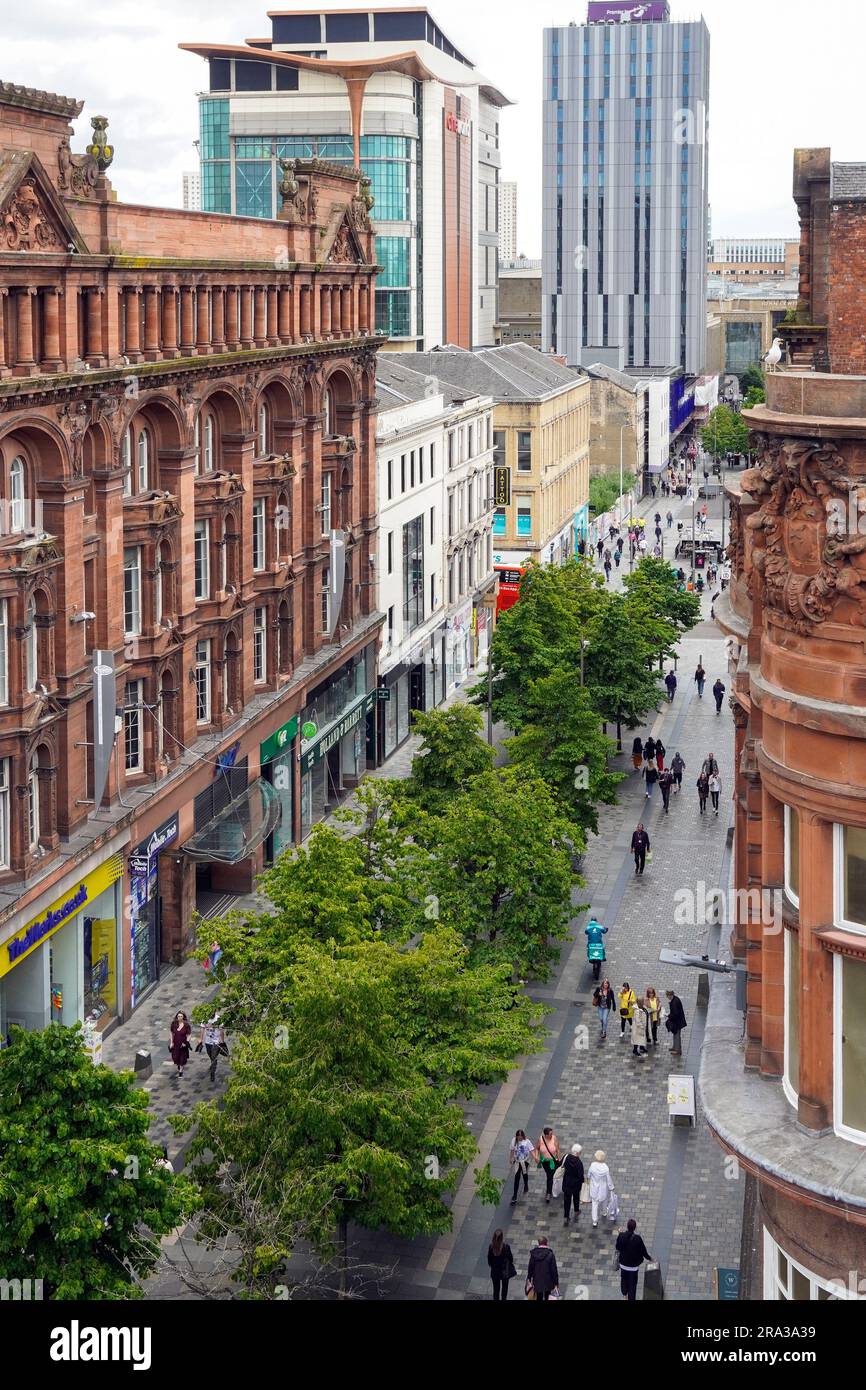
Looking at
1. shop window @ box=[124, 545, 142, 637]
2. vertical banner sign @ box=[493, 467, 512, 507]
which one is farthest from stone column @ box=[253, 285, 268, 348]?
vertical banner sign @ box=[493, 467, 512, 507]

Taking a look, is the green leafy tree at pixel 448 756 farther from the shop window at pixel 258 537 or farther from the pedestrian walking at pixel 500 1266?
the pedestrian walking at pixel 500 1266

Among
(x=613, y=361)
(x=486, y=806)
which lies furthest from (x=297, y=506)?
(x=613, y=361)

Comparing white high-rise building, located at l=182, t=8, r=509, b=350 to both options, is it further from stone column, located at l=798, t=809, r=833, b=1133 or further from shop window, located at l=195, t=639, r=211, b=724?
stone column, located at l=798, t=809, r=833, b=1133

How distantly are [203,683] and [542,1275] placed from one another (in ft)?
81.0

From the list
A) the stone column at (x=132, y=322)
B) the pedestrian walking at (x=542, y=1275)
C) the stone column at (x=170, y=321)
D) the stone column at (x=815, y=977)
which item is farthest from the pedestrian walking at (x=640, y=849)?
the stone column at (x=815, y=977)

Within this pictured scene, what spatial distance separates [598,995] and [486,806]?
6.01 m

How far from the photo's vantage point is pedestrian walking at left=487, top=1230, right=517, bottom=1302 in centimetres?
2847

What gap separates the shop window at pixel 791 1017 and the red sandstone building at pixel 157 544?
21720mm

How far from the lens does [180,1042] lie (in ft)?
127

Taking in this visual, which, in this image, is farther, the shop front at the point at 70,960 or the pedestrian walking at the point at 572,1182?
the shop front at the point at 70,960

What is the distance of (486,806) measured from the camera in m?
38.5

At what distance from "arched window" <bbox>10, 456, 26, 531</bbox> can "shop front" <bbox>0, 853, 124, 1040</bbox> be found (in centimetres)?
803

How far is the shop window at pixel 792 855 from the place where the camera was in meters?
16.6

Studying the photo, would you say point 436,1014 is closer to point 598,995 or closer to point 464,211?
point 598,995
